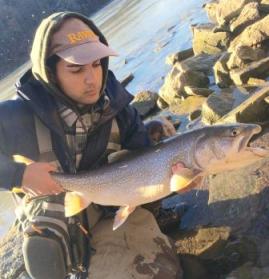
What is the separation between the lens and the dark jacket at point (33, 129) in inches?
156

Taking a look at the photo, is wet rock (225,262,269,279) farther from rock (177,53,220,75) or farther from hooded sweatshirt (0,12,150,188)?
rock (177,53,220,75)

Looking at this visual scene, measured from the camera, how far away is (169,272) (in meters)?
4.14

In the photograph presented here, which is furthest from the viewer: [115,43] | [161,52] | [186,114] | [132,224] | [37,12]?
[37,12]

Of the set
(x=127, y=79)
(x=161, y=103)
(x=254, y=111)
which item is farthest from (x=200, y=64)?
(x=254, y=111)

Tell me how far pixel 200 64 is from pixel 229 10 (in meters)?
2.79

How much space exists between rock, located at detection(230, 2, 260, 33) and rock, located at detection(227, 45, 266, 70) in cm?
188

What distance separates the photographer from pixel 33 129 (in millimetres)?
4113

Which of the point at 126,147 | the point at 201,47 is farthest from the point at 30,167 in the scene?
the point at 201,47

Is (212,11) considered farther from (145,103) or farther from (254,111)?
A: (254,111)

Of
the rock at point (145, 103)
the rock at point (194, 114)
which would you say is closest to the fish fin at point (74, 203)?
the rock at point (194, 114)

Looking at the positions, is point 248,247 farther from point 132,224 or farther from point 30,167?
point 30,167

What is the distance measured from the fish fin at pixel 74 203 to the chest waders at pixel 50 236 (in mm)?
143

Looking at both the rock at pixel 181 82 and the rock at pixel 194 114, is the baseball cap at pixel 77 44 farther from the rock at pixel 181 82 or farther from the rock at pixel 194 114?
the rock at pixel 181 82

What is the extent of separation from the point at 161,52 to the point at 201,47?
2.54 m
